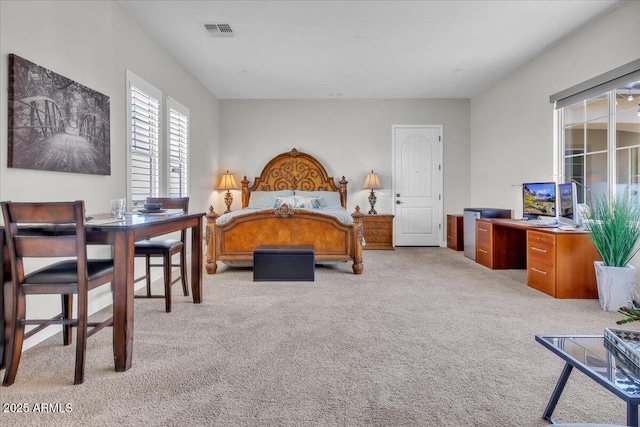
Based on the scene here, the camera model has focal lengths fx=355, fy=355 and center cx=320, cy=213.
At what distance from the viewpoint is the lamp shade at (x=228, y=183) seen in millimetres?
6430

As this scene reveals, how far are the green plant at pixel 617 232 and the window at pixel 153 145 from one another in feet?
14.5

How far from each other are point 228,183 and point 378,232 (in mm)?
2855

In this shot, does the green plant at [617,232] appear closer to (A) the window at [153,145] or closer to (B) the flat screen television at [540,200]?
(B) the flat screen television at [540,200]

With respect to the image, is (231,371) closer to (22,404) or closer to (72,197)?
(22,404)

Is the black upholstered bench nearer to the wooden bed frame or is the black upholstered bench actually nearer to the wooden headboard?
the wooden bed frame

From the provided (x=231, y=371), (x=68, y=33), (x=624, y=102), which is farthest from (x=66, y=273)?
(x=624, y=102)

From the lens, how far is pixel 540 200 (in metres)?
4.25

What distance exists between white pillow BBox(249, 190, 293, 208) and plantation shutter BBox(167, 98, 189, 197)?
146 centimetres

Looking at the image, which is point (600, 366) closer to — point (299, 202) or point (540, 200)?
point (540, 200)

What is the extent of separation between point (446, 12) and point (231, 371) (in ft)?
12.1

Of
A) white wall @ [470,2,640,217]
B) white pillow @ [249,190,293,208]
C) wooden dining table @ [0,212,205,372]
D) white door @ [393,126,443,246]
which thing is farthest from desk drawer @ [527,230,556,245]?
white pillow @ [249,190,293,208]

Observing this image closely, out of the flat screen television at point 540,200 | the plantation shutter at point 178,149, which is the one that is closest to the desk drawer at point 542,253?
the flat screen television at point 540,200

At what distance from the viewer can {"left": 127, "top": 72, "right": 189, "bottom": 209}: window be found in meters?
3.67

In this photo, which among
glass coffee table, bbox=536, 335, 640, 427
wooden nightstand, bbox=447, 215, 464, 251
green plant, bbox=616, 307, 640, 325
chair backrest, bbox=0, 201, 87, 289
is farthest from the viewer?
wooden nightstand, bbox=447, 215, 464, 251
